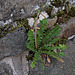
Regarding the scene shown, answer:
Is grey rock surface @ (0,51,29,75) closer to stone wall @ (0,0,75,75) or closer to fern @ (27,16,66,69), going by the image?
stone wall @ (0,0,75,75)

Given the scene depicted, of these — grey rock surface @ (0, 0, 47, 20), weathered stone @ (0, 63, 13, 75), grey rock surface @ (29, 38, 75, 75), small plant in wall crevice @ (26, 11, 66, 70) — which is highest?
grey rock surface @ (0, 0, 47, 20)

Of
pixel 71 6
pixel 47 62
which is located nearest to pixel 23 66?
pixel 47 62

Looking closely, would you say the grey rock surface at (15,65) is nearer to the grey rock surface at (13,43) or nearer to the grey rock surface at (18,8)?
the grey rock surface at (13,43)

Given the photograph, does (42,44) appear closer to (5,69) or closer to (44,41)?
(44,41)

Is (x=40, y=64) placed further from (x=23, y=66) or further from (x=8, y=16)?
(x=8, y=16)

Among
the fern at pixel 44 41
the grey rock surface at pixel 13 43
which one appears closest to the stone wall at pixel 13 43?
the grey rock surface at pixel 13 43

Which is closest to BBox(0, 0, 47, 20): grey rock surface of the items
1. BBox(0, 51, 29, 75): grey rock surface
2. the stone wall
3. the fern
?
the stone wall

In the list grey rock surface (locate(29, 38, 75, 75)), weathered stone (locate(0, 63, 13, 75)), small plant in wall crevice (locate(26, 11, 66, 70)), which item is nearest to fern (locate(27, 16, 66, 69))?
small plant in wall crevice (locate(26, 11, 66, 70))

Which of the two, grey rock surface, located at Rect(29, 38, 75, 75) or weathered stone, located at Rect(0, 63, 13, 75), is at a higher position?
weathered stone, located at Rect(0, 63, 13, 75)

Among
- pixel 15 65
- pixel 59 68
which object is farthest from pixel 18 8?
pixel 59 68

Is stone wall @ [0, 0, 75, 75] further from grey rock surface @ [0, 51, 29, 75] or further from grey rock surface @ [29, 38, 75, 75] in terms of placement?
grey rock surface @ [29, 38, 75, 75]
